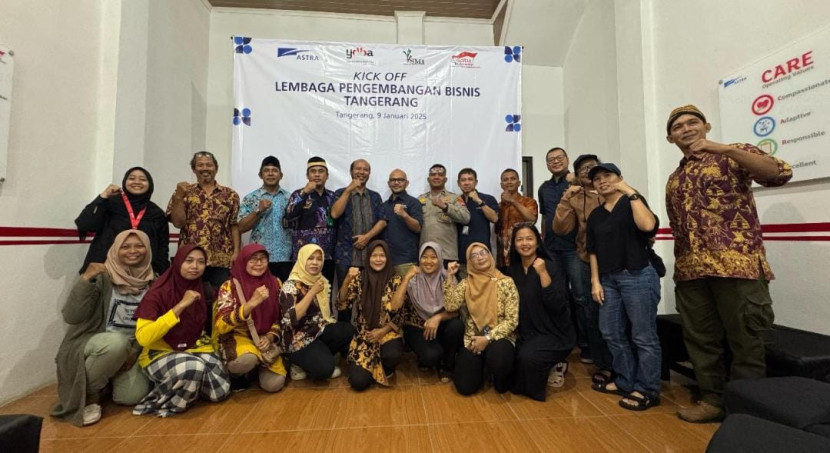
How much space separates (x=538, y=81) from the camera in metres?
5.14

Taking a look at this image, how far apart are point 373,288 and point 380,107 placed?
1983mm

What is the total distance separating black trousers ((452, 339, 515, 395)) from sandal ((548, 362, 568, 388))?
1.10ft

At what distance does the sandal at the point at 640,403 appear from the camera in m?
2.09

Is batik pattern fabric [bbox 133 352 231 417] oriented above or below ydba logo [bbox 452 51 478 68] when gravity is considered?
below

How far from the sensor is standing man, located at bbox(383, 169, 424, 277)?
2.97m

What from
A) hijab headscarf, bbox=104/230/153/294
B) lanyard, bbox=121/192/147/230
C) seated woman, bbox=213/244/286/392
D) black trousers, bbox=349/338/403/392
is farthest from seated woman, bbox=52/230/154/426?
black trousers, bbox=349/338/403/392

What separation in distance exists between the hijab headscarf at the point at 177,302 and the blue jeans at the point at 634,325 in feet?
8.42

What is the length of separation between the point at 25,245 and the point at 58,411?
41.9 inches

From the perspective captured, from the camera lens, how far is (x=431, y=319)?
2.53 metres

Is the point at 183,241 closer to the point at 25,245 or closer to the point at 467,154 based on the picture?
the point at 25,245

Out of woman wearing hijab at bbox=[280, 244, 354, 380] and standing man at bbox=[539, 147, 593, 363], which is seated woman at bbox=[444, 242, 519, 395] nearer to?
standing man at bbox=[539, 147, 593, 363]

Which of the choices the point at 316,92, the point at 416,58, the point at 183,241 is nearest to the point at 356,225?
the point at 183,241

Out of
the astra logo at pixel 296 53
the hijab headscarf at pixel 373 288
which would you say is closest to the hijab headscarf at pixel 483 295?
the hijab headscarf at pixel 373 288

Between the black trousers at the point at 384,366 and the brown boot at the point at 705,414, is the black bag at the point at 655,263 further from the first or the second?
the black trousers at the point at 384,366
